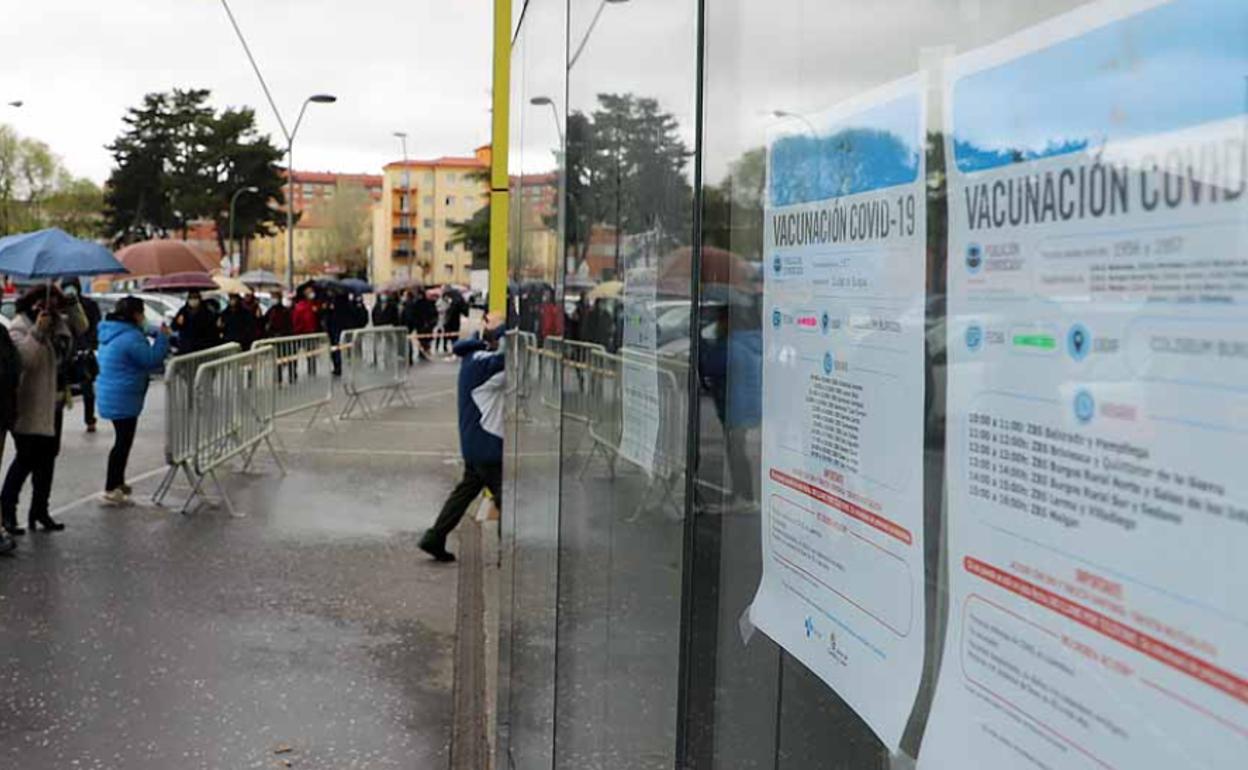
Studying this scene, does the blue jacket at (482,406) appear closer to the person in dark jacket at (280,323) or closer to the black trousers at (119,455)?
the black trousers at (119,455)

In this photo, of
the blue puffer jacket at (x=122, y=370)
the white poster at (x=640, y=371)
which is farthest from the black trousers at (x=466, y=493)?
the white poster at (x=640, y=371)

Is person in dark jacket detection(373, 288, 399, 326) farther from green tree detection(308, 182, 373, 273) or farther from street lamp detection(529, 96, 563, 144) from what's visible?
green tree detection(308, 182, 373, 273)

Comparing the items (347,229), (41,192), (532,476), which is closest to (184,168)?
(41,192)

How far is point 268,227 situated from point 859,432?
77.7 meters

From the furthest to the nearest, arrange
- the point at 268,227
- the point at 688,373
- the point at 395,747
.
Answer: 1. the point at 268,227
2. the point at 395,747
3. the point at 688,373

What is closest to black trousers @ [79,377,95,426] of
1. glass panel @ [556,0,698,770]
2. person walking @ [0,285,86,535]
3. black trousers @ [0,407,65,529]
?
person walking @ [0,285,86,535]

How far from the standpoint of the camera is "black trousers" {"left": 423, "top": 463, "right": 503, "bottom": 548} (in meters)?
8.02

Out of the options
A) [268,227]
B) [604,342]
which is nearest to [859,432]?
[604,342]

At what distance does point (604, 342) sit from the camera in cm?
268

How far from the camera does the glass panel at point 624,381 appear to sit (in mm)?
2080

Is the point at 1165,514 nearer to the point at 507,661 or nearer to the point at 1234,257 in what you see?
the point at 1234,257

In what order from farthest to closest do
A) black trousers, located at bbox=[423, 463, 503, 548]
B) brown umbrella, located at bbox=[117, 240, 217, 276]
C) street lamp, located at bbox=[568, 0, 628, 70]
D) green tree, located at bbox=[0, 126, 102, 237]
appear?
green tree, located at bbox=[0, 126, 102, 237] < brown umbrella, located at bbox=[117, 240, 217, 276] < black trousers, located at bbox=[423, 463, 503, 548] < street lamp, located at bbox=[568, 0, 628, 70]

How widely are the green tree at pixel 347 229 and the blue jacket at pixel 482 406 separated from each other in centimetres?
10061

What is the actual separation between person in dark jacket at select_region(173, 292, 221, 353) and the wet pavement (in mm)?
5720
